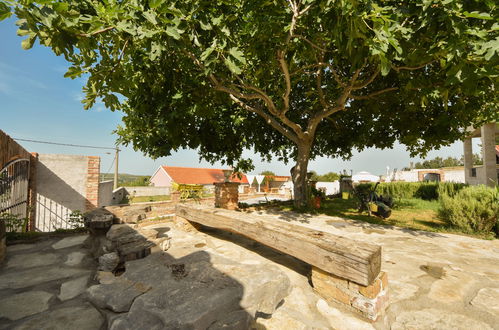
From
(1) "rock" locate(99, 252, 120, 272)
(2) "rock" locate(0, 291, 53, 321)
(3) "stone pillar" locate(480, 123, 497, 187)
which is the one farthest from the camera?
(3) "stone pillar" locate(480, 123, 497, 187)

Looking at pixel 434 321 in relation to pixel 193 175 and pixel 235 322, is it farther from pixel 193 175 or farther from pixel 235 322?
pixel 193 175

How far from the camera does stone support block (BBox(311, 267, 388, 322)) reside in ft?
Answer: 6.54

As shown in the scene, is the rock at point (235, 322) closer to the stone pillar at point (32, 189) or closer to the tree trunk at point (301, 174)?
the tree trunk at point (301, 174)

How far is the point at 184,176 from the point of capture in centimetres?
3325

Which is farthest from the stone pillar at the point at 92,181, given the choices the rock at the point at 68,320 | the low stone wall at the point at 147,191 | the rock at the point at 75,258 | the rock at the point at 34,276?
the low stone wall at the point at 147,191

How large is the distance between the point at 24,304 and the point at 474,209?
8451 millimetres

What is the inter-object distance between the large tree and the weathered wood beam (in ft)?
7.79

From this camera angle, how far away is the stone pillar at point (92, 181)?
8.53 metres

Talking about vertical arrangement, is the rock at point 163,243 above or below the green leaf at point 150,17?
below

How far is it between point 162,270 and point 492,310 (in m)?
3.48

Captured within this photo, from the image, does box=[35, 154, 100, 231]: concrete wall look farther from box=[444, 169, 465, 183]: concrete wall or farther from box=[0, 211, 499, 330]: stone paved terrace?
box=[444, 169, 465, 183]: concrete wall

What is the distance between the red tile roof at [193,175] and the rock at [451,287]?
29.1m

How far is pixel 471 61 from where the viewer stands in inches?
121

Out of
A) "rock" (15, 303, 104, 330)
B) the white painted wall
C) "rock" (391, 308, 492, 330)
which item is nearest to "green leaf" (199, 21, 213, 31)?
"rock" (15, 303, 104, 330)
